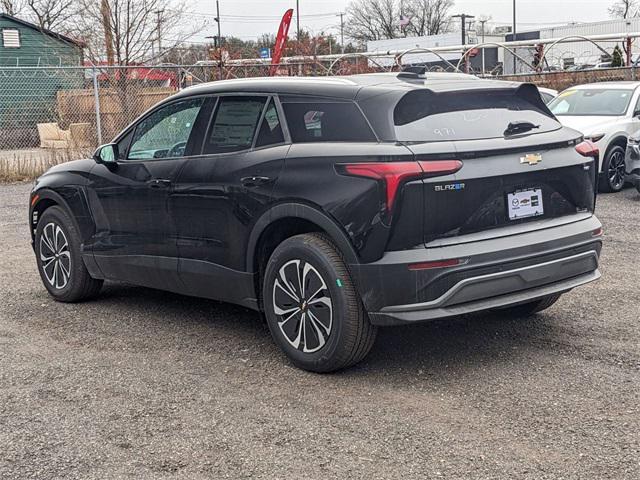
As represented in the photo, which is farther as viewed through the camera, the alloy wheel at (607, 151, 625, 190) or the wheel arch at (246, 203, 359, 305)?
the alloy wheel at (607, 151, 625, 190)

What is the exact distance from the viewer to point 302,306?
5.05 m

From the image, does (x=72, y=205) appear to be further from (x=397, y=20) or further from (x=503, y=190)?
(x=397, y=20)

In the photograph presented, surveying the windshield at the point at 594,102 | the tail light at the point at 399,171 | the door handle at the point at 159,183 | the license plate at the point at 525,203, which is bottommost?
the license plate at the point at 525,203

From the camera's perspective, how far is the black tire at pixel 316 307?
15.8 feet

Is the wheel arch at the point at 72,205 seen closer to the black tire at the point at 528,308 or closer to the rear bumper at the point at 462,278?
the rear bumper at the point at 462,278

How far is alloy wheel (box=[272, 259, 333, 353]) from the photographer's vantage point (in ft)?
16.2

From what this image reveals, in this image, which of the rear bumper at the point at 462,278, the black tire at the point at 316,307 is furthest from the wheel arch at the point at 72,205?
the rear bumper at the point at 462,278

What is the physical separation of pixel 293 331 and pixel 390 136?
4.19 feet

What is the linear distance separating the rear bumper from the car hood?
8276 mm

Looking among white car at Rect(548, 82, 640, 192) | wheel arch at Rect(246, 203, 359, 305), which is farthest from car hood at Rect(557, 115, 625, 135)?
wheel arch at Rect(246, 203, 359, 305)

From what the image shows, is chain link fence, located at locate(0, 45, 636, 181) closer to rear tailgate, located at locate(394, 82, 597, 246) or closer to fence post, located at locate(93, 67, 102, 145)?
fence post, located at locate(93, 67, 102, 145)

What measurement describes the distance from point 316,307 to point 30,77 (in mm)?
22242

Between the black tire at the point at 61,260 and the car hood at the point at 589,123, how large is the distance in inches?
325

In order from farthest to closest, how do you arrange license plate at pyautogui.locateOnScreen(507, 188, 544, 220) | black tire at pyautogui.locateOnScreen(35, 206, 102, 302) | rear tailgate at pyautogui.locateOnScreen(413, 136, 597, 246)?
black tire at pyautogui.locateOnScreen(35, 206, 102, 302), license plate at pyautogui.locateOnScreen(507, 188, 544, 220), rear tailgate at pyautogui.locateOnScreen(413, 136, 597, 246)
